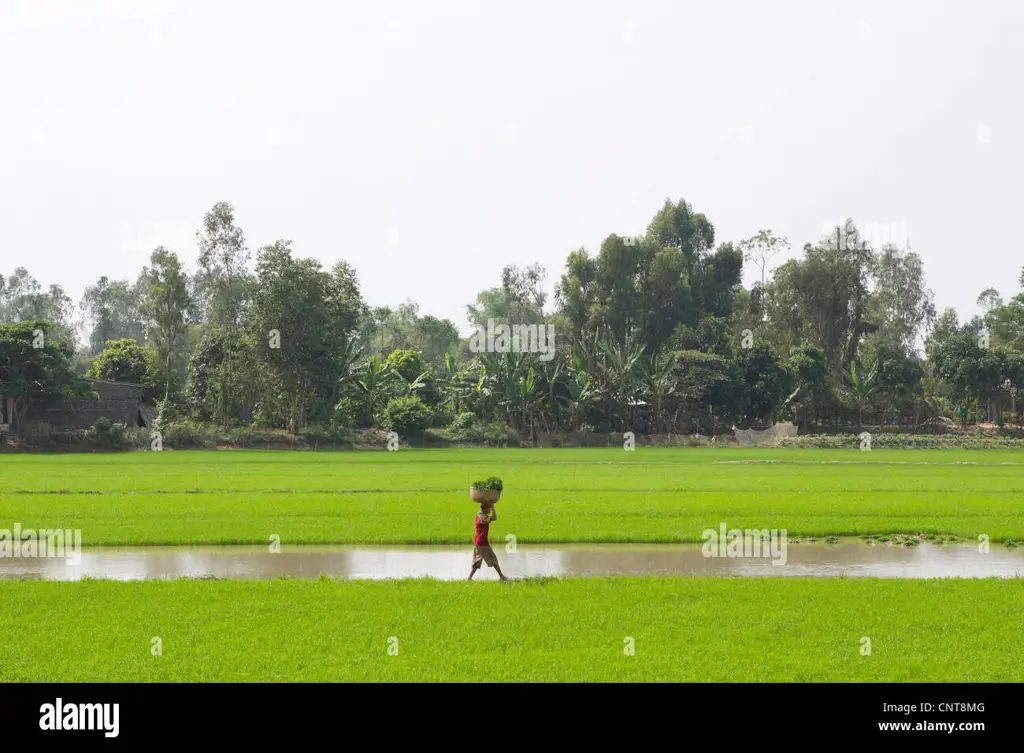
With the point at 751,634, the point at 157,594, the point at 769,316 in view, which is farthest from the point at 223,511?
the point at 769,316

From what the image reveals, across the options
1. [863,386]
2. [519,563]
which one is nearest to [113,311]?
[863,386]

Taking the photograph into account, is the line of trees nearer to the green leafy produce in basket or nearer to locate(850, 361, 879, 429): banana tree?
locate(850, 361, 879, 429): banana tree

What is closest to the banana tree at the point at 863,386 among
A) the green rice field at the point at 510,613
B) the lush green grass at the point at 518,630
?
the green rice field at the point at 510,613

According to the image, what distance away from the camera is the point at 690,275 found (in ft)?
303

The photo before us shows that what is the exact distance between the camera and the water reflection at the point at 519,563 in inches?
627

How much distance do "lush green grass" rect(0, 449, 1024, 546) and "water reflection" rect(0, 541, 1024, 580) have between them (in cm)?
125

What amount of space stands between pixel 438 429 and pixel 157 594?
5982 cm

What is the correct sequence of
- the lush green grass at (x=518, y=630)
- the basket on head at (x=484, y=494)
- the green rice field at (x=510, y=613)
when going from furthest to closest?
the basket on head at (x=484, y=494)
the green rice field at (x=510, y=613)
the lush green grass at (x=518, y=630)

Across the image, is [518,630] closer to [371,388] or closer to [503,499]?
[503,499]

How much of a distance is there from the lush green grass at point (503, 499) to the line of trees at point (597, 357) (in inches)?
710

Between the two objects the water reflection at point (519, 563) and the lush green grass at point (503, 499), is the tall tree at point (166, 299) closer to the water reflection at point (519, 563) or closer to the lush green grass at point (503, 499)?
the lush green grass at point (503, 499)

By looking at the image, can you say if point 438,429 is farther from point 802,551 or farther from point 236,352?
point 802,551

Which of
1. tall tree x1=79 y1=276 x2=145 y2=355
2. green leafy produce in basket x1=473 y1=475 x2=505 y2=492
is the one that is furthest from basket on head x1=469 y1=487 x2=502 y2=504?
tall tree x1=79 y1=276 x2=145 y2=355

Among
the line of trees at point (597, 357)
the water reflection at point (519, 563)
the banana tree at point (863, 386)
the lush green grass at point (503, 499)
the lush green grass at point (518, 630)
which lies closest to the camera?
the lush green grass at point (518, 630)
